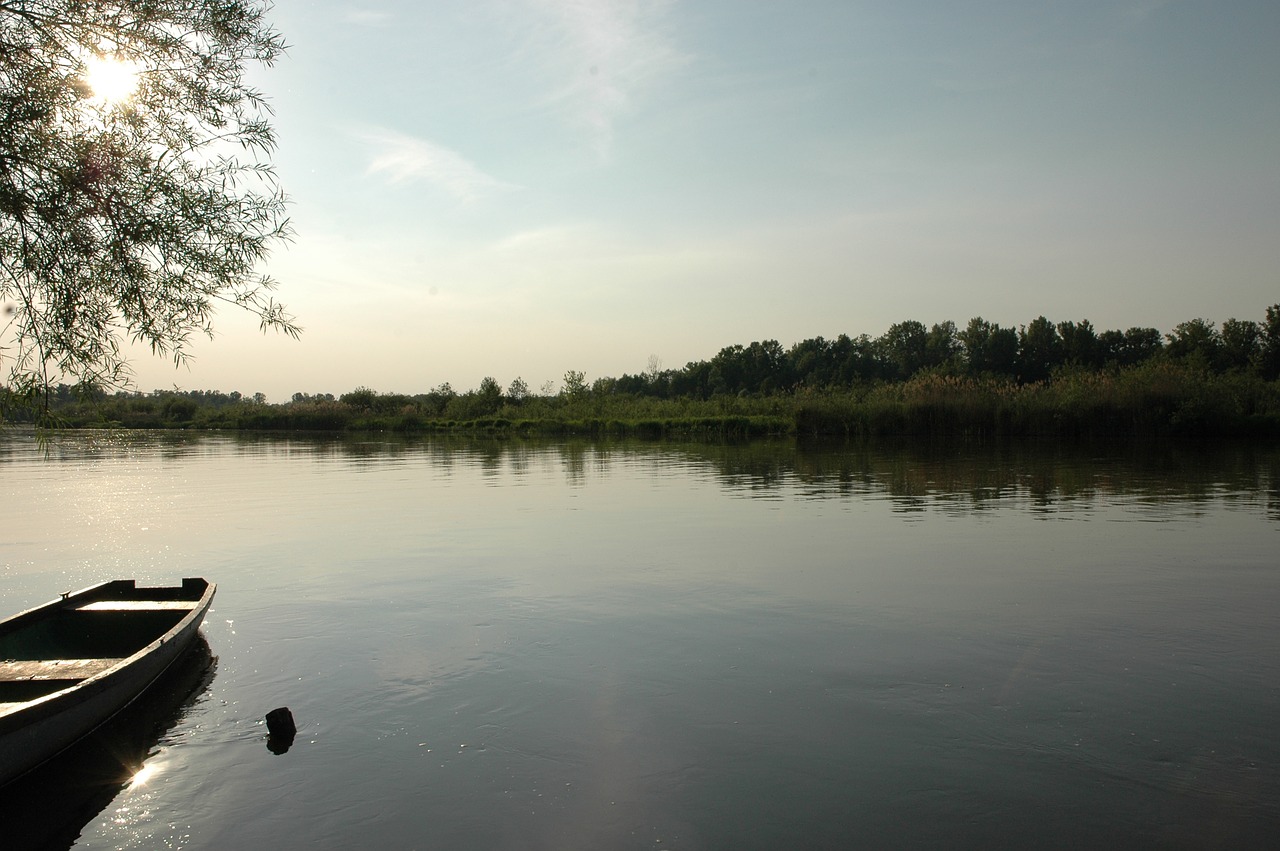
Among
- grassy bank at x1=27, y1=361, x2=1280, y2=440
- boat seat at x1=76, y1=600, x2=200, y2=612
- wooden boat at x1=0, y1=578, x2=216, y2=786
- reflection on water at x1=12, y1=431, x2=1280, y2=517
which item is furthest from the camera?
grassy bank at x1=27, y1=361, x2=1280, y2=440

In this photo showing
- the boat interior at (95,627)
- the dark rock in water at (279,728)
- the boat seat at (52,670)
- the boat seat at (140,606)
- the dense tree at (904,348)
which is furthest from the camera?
the dense tree at (904,348)

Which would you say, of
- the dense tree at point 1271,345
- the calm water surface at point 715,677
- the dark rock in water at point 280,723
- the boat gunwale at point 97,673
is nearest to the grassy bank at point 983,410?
the calm water surface at point 715,677

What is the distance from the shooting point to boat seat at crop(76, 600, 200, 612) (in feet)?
28.5

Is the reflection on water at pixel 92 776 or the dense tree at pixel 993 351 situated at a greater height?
the dense tree at pixel 993 351

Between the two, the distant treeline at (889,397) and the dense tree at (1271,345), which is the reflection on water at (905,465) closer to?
the distant treeline at (889,397)

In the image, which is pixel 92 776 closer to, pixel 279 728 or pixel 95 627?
pixel 279 728

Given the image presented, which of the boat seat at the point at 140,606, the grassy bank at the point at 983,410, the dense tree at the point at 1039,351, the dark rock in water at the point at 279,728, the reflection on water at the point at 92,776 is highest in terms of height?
the dense tree at the point at 1039,351

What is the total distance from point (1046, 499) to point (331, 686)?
16.5 meters

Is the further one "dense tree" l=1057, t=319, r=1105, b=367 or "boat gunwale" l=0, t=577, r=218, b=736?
"dense tree" l=1057, t=319, r=1105, b=367

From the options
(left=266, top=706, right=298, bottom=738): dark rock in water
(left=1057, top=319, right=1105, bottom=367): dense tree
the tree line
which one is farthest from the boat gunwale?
(left=1057, top=319, right=1105, bottom=367): dense tree

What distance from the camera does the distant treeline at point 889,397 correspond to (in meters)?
41.9

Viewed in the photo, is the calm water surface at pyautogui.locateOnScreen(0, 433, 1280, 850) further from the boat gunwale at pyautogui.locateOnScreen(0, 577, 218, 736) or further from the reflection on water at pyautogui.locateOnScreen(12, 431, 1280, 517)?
the reflection on water at pyautogui.locateOnScreen(12, 431, 1280, 517)

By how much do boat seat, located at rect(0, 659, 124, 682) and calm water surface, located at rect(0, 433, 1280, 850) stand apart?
2.73 feet

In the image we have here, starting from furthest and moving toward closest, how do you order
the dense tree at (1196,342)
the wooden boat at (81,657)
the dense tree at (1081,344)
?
the dense tree at (1081,344) < the dense tree at (1196,342) < the wooden boat at (81,657)
